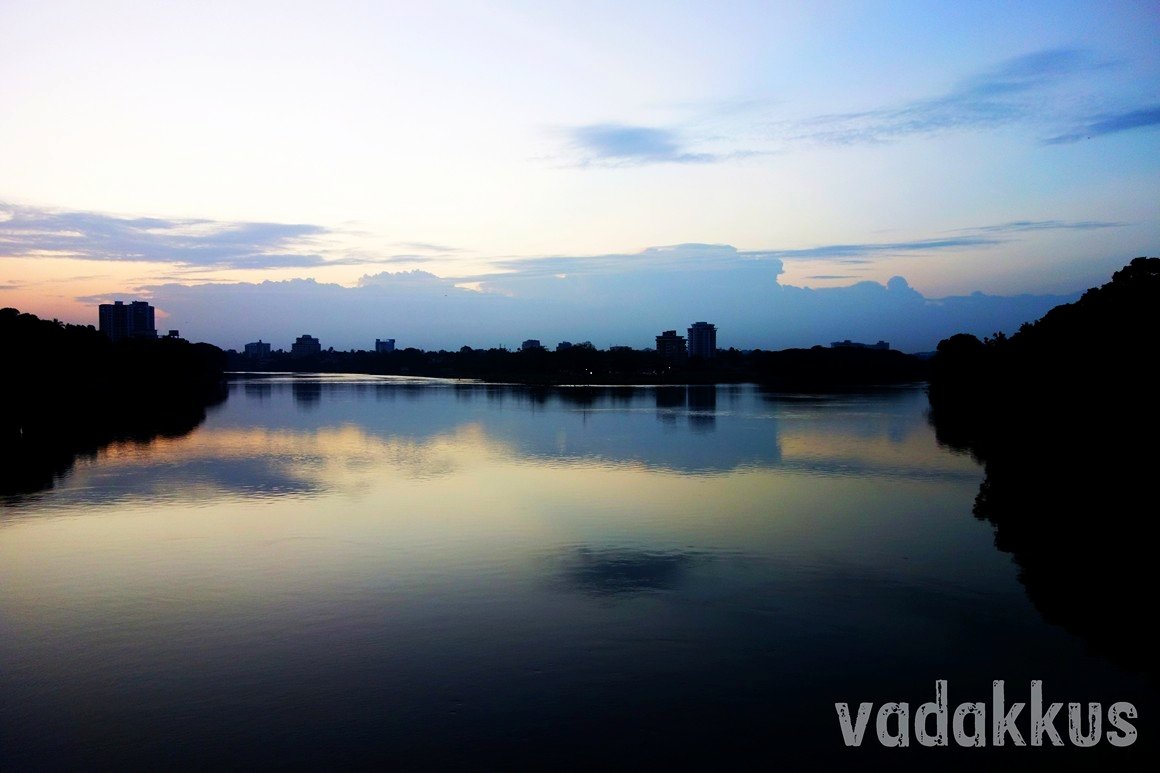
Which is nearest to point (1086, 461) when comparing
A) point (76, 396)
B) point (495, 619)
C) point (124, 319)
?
point (495, 619)

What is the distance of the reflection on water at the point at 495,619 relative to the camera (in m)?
8.02

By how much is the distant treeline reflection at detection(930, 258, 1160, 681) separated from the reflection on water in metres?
0.82

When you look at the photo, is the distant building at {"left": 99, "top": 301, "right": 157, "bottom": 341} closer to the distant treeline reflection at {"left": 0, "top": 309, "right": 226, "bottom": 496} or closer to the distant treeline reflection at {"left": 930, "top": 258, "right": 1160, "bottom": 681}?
the distant treeline reflection at {"left": 0, "top": 309, "right": 226, "bottom": 496}

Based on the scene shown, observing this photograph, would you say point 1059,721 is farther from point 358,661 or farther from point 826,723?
point 358,661

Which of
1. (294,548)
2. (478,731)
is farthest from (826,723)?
→ (294,548)

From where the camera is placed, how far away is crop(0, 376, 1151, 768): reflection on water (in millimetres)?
8023

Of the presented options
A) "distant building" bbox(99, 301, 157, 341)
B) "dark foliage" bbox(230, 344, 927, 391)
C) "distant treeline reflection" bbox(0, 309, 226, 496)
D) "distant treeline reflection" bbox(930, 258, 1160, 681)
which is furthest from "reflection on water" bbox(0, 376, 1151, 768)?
"distant building" bbox(99, 301, 157, 341)

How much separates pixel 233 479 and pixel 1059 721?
20.9m

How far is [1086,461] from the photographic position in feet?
79.3

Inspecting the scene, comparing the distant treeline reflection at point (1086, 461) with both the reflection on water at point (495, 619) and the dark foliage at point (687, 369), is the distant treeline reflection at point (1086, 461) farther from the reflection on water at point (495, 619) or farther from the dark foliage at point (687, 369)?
the dark foliage at point (687, 369)

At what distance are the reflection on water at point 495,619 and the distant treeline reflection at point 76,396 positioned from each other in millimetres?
7336

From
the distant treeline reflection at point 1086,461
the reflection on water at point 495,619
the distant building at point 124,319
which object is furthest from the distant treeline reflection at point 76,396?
the distant building at point 124,319

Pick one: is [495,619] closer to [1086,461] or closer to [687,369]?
[1086,461]

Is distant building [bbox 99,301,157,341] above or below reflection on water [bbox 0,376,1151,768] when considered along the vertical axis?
above
